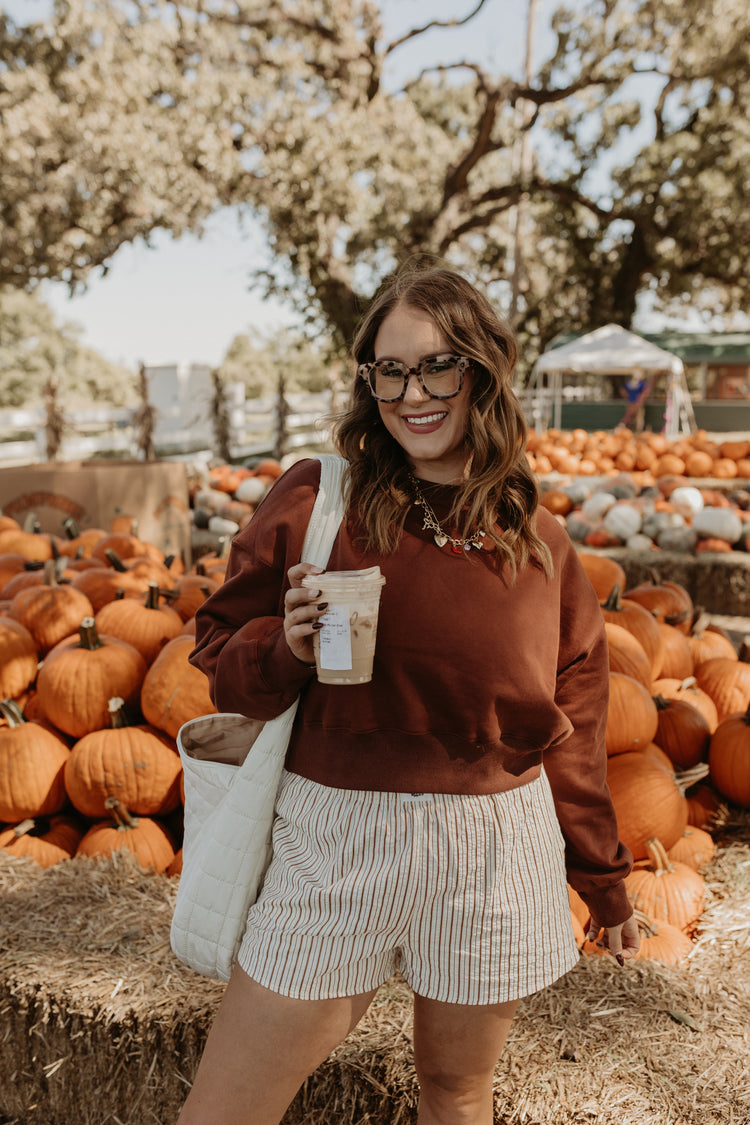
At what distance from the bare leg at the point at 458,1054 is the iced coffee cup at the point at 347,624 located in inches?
26.8

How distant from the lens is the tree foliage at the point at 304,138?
1410cm

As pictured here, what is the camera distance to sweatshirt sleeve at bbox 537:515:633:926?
5.54 ft

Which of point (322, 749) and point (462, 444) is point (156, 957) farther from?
point (462, 444)

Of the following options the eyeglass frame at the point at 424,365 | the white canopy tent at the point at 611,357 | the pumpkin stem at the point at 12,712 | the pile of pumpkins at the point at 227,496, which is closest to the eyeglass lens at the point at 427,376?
the eyeglass frame at the point at 424,365

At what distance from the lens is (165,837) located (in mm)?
2928

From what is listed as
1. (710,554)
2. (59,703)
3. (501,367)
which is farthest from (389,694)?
(710,554)

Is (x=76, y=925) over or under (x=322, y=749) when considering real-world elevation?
under

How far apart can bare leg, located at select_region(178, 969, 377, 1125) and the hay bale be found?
1.94 feet

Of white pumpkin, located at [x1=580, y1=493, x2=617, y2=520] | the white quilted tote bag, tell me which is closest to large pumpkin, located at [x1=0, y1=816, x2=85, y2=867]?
the white quilted tote bag

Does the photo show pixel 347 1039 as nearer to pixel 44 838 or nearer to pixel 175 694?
pixel 175 694

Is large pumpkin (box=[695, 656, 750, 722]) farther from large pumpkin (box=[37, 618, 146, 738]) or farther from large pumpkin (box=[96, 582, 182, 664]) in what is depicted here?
large pumpkin (box=[37, 618, 146, 738])

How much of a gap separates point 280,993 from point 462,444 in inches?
41.9

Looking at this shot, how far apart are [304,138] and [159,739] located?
14.7 m

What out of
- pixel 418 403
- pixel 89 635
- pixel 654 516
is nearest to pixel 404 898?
pixel 418 403
